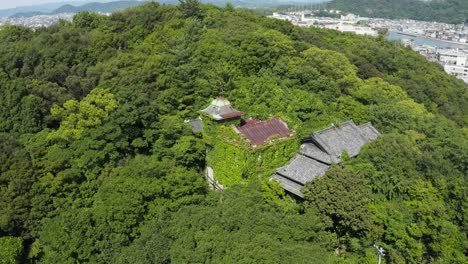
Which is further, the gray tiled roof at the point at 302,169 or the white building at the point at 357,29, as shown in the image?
the white building at the point at 357,29

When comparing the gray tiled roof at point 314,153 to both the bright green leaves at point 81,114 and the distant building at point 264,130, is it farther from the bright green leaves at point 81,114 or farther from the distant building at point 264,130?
the bright green leaves at point 81,114

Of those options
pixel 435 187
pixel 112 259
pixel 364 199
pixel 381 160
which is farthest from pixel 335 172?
pixel 112 259

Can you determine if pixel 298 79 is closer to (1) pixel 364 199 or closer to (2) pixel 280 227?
(1) pixel 364 199

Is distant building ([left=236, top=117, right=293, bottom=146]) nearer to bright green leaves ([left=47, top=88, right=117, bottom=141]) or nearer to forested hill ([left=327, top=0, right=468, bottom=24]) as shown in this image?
bright green leaves ([left=47, top=88, right=117, bottom=141])

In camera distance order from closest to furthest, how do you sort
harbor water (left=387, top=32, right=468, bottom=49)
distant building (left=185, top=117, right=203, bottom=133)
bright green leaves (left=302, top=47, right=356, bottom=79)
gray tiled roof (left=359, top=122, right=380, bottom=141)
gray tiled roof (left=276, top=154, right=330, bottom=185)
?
gray tiled roof (left=276, top=154, right=330, bottom=185), gray tiled roof (left=359, top=122, right=380, bottom=141), distant building (left=185, top=117, right=203, bottom=133), bright green leaves (left=302, top=47, right=356, bottom=79), harbor water (left=387, top=32, right=468, bottom=49)

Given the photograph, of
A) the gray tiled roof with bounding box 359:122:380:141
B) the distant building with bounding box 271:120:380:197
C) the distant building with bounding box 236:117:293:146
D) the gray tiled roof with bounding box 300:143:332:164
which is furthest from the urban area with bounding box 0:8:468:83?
the distant building with bounding box 236:117:293:146

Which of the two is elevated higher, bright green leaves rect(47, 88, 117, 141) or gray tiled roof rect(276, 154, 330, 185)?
bright green leaves rect(47, 88, 117, 141)

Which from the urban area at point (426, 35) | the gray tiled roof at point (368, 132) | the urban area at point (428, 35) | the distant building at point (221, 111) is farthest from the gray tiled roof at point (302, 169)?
the urban area at point (428, 35)
